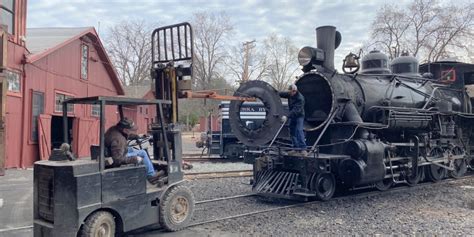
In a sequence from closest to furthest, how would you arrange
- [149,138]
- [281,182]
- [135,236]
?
[135,236], [149,138], [281,182]

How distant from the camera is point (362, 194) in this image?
9039 millimetres

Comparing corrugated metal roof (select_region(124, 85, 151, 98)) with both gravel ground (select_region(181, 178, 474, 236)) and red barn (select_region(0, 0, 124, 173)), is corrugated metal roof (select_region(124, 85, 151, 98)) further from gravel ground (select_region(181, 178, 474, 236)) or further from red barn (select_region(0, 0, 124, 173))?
gravel ground (select_region(181, 178, 474, 236))

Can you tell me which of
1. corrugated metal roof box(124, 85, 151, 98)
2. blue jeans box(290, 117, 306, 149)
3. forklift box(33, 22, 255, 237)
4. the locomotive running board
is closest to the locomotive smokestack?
blue jeans box(290, 117, 306, 149)

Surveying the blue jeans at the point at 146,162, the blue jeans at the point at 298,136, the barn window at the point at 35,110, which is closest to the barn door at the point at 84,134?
the barn window at the point at 35,110

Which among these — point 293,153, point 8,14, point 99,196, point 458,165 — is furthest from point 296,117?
point 8,14

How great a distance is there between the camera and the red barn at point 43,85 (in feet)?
46.3

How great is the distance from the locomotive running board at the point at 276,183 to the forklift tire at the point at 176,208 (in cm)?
221

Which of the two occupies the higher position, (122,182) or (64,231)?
(122,182)

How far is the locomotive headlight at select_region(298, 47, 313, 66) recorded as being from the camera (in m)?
9.11

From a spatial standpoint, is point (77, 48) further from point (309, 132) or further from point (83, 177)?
point (83, 177)

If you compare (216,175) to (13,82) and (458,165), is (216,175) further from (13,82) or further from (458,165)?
(13,82)

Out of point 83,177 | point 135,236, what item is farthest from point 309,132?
point 83,177

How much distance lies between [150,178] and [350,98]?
4.75 m

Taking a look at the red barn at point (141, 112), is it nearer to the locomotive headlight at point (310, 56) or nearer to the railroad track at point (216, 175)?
the railroad track at point (216, 175)
